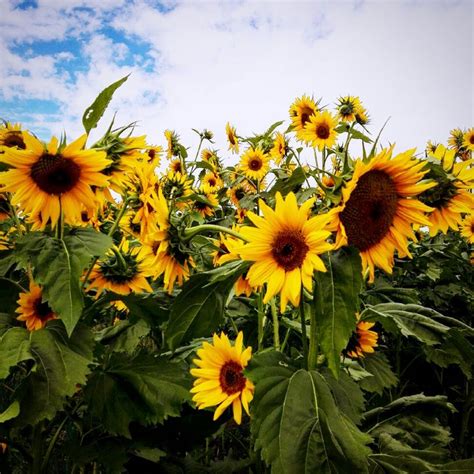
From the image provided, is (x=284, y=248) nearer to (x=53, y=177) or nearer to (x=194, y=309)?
(x=194, y=309)

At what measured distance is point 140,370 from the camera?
4.60 ft

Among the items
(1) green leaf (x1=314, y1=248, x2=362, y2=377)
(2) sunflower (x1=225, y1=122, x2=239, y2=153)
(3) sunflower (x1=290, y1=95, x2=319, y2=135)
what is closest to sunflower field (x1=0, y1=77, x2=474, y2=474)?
(1) green leaf (x1=314, y1=248, x2=362, y2=377)

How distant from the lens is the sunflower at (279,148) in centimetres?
388

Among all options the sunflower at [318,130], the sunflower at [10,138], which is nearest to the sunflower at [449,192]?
the sunflower at [10,138]

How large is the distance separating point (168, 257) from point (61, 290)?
0.35m

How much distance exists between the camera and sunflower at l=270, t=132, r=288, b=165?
3.88 metres

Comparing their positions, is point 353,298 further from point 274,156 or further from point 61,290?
point 274,156

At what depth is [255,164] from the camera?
388 cm

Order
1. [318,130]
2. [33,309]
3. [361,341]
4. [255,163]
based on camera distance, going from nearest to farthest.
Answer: [33,309] < [361,341] < [318,130] < [255,163]

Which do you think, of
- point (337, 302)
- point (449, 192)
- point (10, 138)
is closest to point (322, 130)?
point (449, 192)

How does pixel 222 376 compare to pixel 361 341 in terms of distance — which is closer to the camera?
pixel 222 376

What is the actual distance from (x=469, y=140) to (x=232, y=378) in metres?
4.56

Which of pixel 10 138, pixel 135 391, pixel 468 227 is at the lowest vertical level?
pixel 135 391

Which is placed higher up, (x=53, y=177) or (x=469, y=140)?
(x=469, y=140)
